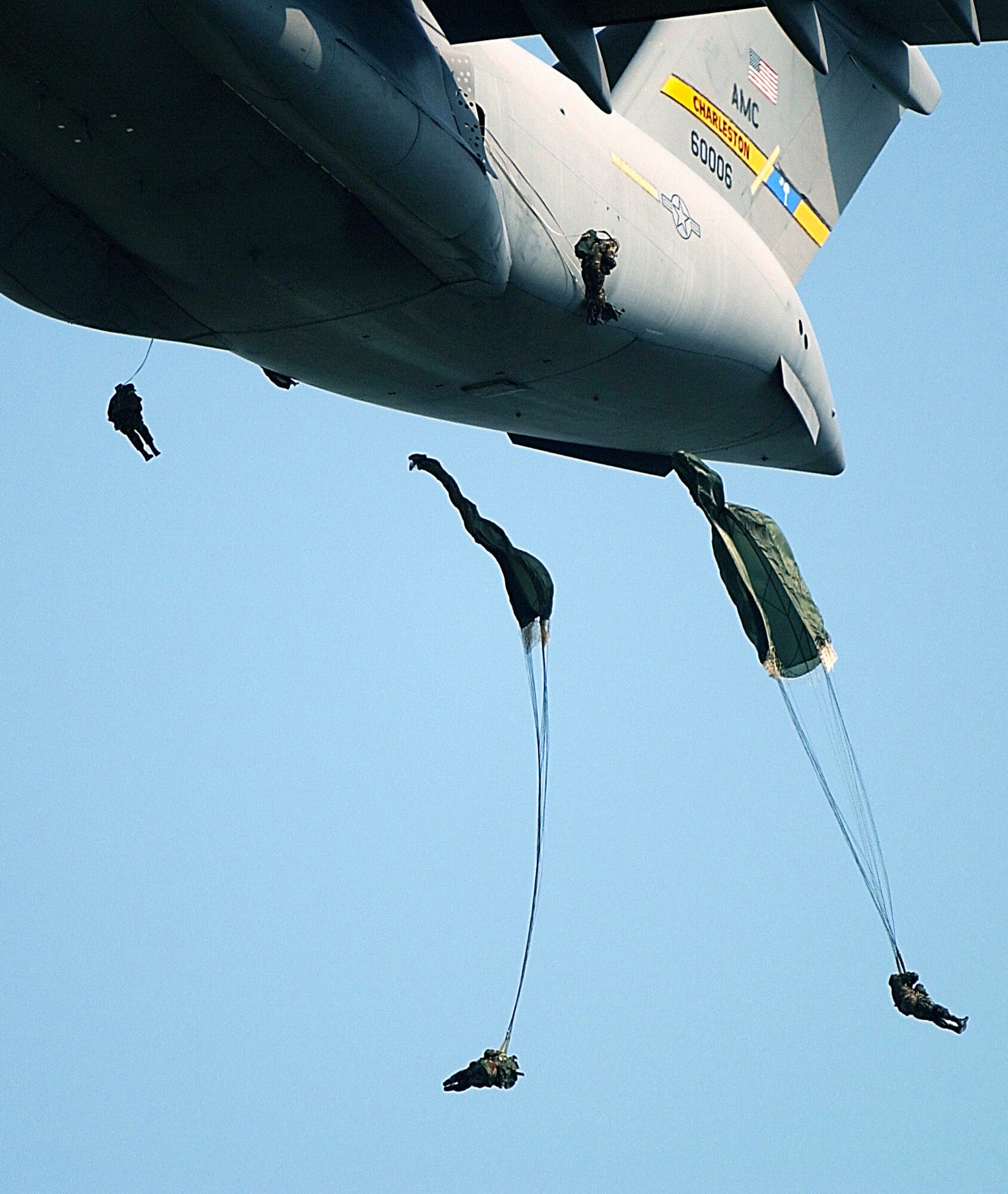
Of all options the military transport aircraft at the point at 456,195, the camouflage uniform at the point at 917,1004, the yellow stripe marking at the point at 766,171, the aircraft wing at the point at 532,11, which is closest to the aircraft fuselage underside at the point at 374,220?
the military transport aircraft at the point at 456,195

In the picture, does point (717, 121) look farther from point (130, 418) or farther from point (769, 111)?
point (130, 418)

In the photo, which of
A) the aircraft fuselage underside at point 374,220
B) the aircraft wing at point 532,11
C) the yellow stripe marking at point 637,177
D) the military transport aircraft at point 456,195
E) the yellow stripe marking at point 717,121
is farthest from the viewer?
the yellow stripe marking at point 717,121

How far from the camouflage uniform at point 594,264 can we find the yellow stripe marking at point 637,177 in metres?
1.54

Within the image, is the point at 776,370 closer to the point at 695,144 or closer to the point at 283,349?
the point at 695,144

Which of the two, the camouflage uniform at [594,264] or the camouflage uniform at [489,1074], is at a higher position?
the camouflage uniform at [594,264]

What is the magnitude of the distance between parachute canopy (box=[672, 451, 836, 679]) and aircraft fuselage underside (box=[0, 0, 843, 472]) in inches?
26.0

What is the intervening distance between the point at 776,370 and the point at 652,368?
199cm

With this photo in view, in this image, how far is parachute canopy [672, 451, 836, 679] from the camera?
16.1 m

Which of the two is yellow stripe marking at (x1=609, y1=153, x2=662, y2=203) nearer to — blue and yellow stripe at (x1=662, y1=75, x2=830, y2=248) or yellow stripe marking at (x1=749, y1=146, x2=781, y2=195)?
blue and yellow stripe at (x1=662, y1=75, x2=830, y2=248)

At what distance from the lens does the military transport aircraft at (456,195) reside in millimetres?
9695

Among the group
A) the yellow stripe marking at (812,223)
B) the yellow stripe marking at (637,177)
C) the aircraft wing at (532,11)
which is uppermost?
the yellow stripe marking at (812,223)

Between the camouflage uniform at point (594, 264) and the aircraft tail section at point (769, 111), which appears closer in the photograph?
the camouflage uniform at point (594, 264)

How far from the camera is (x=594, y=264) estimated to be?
480 inches

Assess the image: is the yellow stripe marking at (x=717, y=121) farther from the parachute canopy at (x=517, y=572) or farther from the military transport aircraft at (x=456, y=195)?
the parachute canopy at (x=517, y=572)
